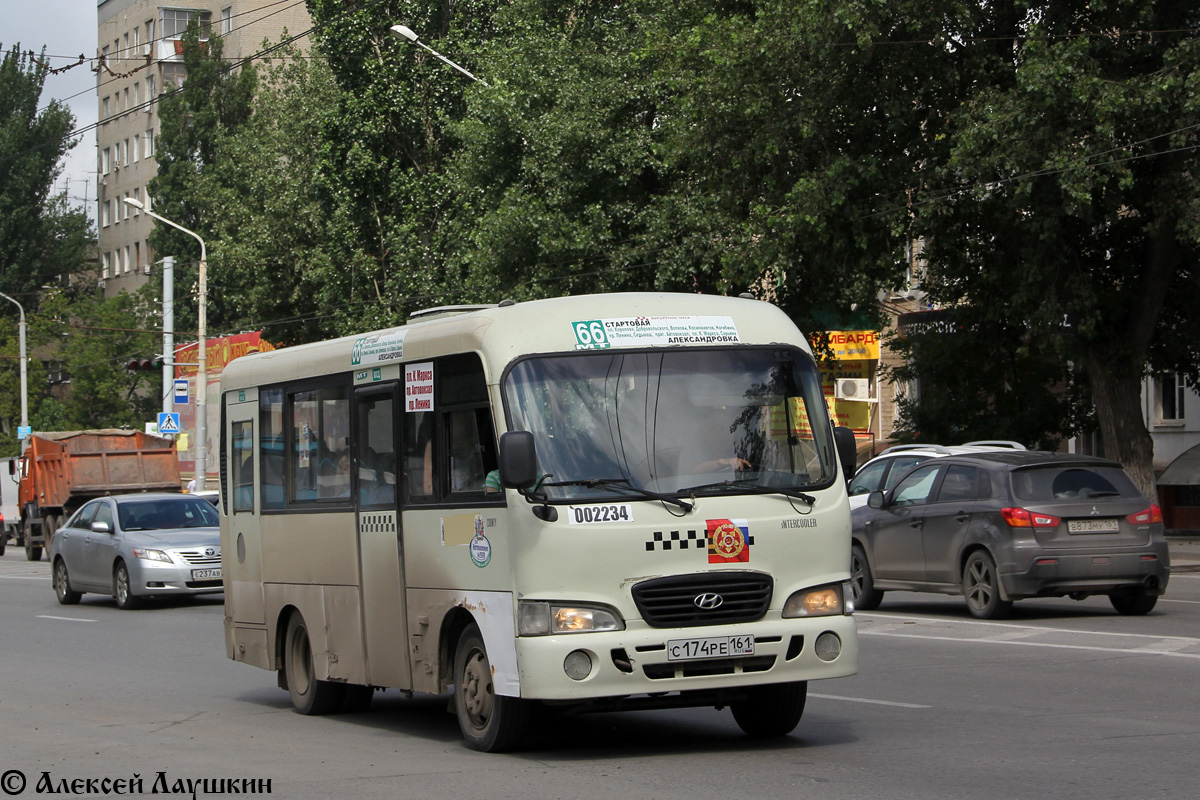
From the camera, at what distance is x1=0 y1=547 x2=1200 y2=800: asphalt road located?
26.3 ft

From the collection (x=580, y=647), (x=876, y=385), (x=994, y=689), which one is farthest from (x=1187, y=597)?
(x=876, y=385)

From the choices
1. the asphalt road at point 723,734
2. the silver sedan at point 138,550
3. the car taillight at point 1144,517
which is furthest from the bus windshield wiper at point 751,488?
the silver sedan at point 138,550

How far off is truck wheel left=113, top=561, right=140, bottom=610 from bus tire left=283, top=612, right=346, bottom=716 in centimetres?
1165

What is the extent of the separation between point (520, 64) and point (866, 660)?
23757mm

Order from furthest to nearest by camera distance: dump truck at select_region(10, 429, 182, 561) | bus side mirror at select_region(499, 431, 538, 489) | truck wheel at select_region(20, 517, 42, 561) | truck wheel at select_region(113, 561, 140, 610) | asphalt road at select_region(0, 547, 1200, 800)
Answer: truck wheel at select_region(20, 517, 42, 561) → dump truck at select_region(10, 429, 182, 561) → truck wheel at select_region(113, 561, 140, 610) → bus side mirror at select_region(499, 431, 538, 489) → asphalt road at select_region(0, 547, 1200, 800)

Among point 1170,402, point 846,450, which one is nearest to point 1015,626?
point 846,450

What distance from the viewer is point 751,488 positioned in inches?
356

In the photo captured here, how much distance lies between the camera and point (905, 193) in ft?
91.9

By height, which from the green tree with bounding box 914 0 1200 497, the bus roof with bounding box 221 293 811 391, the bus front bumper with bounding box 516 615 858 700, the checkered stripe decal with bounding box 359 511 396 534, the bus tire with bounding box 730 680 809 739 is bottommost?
the bus tire with bounding box 730 680 809 739

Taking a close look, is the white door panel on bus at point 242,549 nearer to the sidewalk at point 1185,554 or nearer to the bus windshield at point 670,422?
the bus windshield at point 670,422

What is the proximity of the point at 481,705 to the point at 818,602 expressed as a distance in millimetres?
1938

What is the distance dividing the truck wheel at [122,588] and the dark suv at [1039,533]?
11.0 metres

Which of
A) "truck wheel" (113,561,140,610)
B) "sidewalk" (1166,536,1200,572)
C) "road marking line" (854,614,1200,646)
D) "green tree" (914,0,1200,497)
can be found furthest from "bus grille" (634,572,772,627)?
"sidewalk" (1166,536,1200,572)

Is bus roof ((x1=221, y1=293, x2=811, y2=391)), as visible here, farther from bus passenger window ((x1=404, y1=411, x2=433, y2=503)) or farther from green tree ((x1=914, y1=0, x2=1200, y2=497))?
green tree ((x1=914, y1=0, x2=1200, y2=497))
